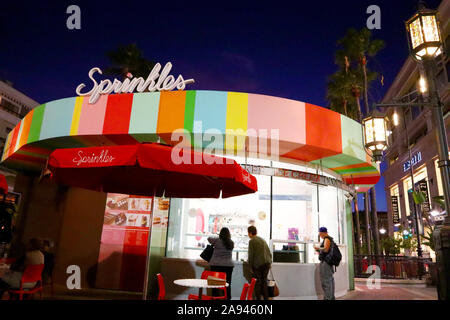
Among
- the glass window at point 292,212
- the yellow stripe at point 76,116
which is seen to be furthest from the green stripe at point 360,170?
the yellow stripe at point 76,116

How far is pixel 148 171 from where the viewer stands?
5754mm

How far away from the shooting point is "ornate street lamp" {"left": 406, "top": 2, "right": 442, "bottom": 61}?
618 centimetres

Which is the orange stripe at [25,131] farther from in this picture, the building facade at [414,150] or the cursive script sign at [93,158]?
the building facade at [414,150]

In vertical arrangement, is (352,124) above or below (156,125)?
above


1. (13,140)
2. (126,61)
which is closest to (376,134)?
(13,140)

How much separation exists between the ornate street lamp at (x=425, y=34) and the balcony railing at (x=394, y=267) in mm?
14635

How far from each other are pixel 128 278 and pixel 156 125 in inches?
188

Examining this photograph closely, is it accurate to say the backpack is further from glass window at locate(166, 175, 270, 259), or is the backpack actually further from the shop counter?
glass window at locate(166, 175, 270, 259)

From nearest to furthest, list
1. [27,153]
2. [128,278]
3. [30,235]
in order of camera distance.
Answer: [128,278] → [27,153] → [30,235]

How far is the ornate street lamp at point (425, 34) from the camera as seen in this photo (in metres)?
6.18

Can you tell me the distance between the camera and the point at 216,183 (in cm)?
610
